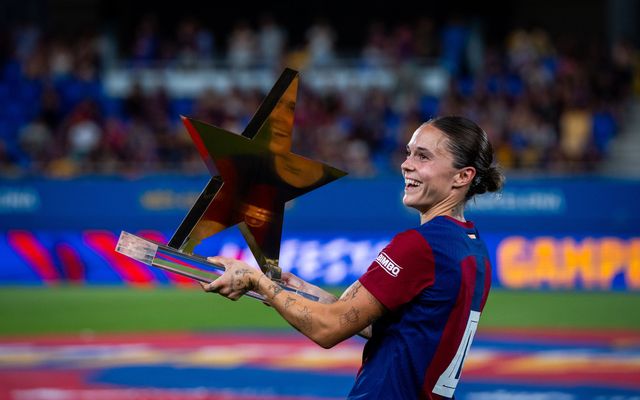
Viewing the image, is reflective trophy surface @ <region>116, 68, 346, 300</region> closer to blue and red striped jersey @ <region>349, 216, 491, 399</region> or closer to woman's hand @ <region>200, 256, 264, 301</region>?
woman's hand @ <region>200, 256, 264, 301</region>

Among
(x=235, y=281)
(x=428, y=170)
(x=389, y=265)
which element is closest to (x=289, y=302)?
(x=235, y=281)

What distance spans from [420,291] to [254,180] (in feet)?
3.03

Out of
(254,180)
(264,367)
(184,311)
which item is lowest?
(254,180)

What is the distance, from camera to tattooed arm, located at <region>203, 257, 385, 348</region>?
3.83 m

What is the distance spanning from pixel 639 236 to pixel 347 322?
45.5 feet

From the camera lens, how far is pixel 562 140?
20.1 metres

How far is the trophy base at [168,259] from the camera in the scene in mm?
3875

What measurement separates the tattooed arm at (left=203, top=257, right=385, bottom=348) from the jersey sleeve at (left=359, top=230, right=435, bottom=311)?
0.05 metres

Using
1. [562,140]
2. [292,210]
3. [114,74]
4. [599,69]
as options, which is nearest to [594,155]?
[562,140]

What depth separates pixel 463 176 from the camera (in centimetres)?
411

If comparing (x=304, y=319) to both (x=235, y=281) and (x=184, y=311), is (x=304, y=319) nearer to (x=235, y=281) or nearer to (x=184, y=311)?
(x=235, y=281)

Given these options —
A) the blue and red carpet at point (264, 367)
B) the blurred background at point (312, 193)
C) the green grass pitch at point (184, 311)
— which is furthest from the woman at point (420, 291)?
the green grass pitch at point (184, 311)

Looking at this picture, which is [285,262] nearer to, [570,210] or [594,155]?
[570,210]

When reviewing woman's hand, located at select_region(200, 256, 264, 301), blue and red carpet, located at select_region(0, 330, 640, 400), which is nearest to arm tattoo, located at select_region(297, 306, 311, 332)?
woman's hand, located at select_region(200, 256, 264, 301)
